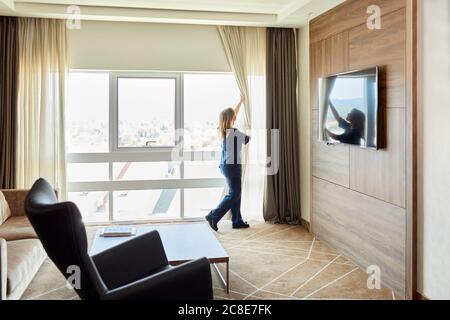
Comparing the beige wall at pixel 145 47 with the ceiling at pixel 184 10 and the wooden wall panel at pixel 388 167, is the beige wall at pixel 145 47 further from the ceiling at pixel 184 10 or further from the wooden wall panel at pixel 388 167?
the wooden wall panel at pixel 388 167

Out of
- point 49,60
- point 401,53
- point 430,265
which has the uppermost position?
point 49,60

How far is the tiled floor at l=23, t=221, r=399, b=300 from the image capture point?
126 inches

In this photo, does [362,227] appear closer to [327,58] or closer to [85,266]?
[327,58]

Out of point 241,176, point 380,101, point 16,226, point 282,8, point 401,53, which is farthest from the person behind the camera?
point 241,176

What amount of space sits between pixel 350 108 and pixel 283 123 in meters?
1.65

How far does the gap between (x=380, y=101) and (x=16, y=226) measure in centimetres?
319

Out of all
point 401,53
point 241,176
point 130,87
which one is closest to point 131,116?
point 130,87

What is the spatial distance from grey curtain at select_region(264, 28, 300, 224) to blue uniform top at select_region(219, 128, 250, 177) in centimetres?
53

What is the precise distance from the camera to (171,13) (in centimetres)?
482

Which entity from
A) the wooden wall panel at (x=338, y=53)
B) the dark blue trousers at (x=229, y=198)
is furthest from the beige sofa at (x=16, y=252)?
the wooden wall panel at (x=338, y=53)

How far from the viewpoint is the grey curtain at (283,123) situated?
5297mm

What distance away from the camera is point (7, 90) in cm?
473

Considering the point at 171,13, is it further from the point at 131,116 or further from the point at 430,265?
the point at 430,265

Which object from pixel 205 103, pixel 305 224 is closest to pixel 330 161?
pixel 305 224
